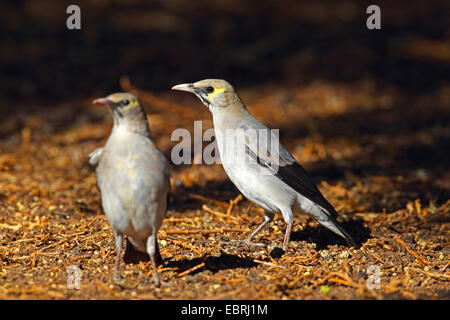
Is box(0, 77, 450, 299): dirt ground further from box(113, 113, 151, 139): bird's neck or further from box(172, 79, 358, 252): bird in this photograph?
box(113, 113, 151, 139): bird's neck

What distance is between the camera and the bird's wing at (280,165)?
6.14 meters

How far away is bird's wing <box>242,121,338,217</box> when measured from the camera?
6.14 meters

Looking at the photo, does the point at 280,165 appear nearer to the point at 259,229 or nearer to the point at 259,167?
the point at 259,167

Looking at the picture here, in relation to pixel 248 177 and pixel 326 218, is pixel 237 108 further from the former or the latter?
pixel 326 218

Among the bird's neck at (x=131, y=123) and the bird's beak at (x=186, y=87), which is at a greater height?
the bird's beak at (x=186, y=87)

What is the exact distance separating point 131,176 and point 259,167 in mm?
1724

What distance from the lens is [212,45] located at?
13.5 m

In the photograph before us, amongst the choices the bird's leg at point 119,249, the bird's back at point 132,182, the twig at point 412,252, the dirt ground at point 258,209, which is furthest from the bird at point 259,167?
the bird's leg at point 119,249

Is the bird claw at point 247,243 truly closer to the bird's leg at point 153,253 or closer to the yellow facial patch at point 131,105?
the bird's leg at point 153,253

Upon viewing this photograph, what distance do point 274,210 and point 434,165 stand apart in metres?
3.71

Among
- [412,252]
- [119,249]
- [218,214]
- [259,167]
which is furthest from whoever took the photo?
[218,214]

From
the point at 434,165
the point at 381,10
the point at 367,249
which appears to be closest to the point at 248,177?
the point at 367,249

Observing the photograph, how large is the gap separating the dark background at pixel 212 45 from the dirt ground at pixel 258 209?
67cm

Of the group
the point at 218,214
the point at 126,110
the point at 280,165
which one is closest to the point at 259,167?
the point at 280,165
